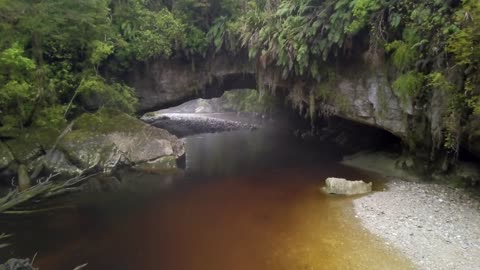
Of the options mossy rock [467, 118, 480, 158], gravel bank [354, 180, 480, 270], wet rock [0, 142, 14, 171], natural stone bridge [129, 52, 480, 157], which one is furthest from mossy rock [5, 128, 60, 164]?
mossy rock [467, 118, 480, 158]

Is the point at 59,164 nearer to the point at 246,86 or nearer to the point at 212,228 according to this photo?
the point at 212,228

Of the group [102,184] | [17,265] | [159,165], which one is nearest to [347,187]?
[159,165]

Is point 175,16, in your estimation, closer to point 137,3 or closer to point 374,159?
point 137,3

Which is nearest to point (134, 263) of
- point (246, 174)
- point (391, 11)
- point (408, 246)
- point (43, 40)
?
point (408, 246)

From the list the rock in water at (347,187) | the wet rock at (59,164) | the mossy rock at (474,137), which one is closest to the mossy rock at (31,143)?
the wet rock at (59,164)

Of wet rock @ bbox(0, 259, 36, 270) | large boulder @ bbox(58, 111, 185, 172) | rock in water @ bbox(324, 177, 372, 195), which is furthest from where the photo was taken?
large boulder @ bbox(58, 111, 185, 172)

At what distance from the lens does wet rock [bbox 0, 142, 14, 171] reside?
47.0 ft

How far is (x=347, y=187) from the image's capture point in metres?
12.0

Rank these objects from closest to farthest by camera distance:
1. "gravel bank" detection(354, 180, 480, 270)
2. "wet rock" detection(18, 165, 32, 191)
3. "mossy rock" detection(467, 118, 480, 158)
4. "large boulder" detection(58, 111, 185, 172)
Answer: "gravel bank" detection(354, 180, 480, 270) < "mossy rock" detection(467, 118, 480, 158) < "wet rock" detection(18, 165, 32, 191) < "large boulder" detection(58, 111, 185, 172)

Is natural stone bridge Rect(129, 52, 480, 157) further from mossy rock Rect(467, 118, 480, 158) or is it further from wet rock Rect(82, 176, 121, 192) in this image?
wet rock Rect(82, 176, 121, 192)

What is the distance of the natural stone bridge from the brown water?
2.74m

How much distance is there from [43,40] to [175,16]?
7.29 metres

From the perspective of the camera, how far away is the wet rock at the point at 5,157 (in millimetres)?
14312

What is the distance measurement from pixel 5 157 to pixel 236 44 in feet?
38.8
